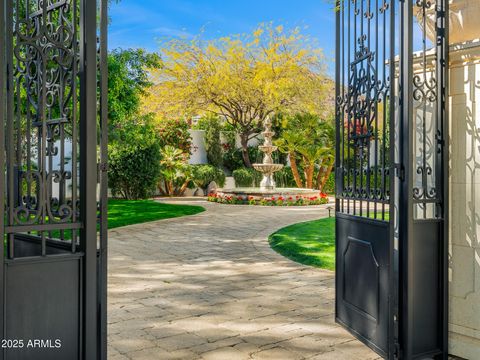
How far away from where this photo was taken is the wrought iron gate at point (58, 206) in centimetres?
270

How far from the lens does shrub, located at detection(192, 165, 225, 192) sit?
1925 centimetres

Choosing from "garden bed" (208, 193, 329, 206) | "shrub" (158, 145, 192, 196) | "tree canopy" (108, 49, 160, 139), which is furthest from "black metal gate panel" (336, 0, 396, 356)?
"shrub" (158, 145, 192, 196)

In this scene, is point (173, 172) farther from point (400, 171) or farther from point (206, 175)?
point (400, 171)

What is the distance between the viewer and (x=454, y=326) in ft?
11.8

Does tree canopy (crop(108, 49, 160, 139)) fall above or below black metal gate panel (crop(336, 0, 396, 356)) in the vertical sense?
above

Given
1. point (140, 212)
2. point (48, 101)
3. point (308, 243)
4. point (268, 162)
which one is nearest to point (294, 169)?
point (268, 162)

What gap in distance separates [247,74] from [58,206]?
15.7m

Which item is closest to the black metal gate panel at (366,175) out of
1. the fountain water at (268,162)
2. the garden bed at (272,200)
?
the garden bed at (272,200)

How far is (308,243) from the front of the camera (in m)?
8.39

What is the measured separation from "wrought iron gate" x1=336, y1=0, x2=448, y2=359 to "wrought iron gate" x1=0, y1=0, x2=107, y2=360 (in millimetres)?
1889

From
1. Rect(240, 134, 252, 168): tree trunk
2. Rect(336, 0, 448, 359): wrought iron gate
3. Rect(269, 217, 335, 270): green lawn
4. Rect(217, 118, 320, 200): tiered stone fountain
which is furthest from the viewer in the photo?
Rect(240, 134, 252, 168): tree trunk

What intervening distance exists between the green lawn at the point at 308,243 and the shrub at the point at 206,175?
28.7ft

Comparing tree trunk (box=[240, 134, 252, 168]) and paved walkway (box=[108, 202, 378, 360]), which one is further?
tree trunk (box=[240, 134, 252, 168])

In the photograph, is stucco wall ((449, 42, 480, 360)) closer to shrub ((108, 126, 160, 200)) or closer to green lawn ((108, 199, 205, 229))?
green lawn ((108, 199, 205, 229))
